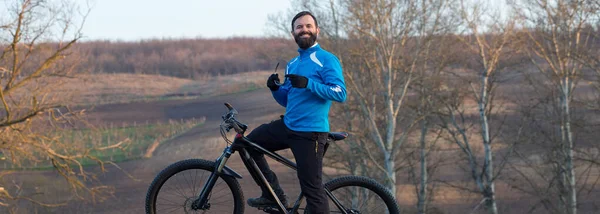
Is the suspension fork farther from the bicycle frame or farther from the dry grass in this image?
the dry grass

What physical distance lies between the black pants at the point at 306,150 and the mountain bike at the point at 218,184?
91mm

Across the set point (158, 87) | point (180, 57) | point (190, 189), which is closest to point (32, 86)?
point (190, 189)

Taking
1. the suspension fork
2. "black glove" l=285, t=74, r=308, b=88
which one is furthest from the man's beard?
the suspension fork

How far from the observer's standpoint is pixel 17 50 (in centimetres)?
1836

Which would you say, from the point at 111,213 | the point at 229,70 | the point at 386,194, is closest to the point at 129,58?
the point at 229,70

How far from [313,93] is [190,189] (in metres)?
1.17

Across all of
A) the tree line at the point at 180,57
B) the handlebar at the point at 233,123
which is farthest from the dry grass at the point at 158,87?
the handlebar at the point at 233,123

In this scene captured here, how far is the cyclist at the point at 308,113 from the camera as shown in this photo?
4.70 meters

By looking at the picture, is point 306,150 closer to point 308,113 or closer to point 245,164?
point 308,113

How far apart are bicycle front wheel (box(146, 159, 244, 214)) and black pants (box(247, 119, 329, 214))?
0.41 m

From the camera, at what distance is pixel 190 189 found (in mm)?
5121

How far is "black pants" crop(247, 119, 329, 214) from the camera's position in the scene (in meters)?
4.80

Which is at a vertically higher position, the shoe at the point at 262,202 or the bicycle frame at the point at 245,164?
the bicycle frame at the point at 245,164

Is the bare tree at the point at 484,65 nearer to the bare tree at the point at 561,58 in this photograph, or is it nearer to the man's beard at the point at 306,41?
the bare tree at the point at 561,58
